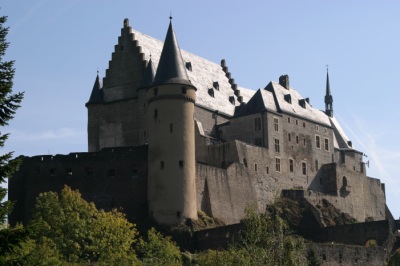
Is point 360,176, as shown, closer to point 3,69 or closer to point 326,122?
point 326,122

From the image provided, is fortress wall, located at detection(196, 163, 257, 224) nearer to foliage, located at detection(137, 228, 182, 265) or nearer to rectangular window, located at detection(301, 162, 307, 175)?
foliage, located at detection(137, 228, 182, 265)

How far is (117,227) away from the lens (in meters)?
68.2

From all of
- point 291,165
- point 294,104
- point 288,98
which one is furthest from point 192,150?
point 294,104

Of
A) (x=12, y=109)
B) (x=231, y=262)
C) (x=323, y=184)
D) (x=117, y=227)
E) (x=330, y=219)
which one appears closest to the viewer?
(x=12, y=109)

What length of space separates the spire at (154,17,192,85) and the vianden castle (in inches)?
4.1

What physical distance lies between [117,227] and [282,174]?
97.1ft

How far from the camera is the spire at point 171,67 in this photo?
7888cm

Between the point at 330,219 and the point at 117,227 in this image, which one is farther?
the point at 330,219

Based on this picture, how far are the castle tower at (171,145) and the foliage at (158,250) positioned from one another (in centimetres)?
475

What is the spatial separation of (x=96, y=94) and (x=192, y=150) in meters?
16.0

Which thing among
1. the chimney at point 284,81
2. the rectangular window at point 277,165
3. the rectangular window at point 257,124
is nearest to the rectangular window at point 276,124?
the rectangular window at point 257,124

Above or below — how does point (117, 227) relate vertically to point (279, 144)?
below

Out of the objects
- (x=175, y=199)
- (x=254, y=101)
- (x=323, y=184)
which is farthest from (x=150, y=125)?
(x=323, y=184)

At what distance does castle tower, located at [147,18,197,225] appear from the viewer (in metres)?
76.1
